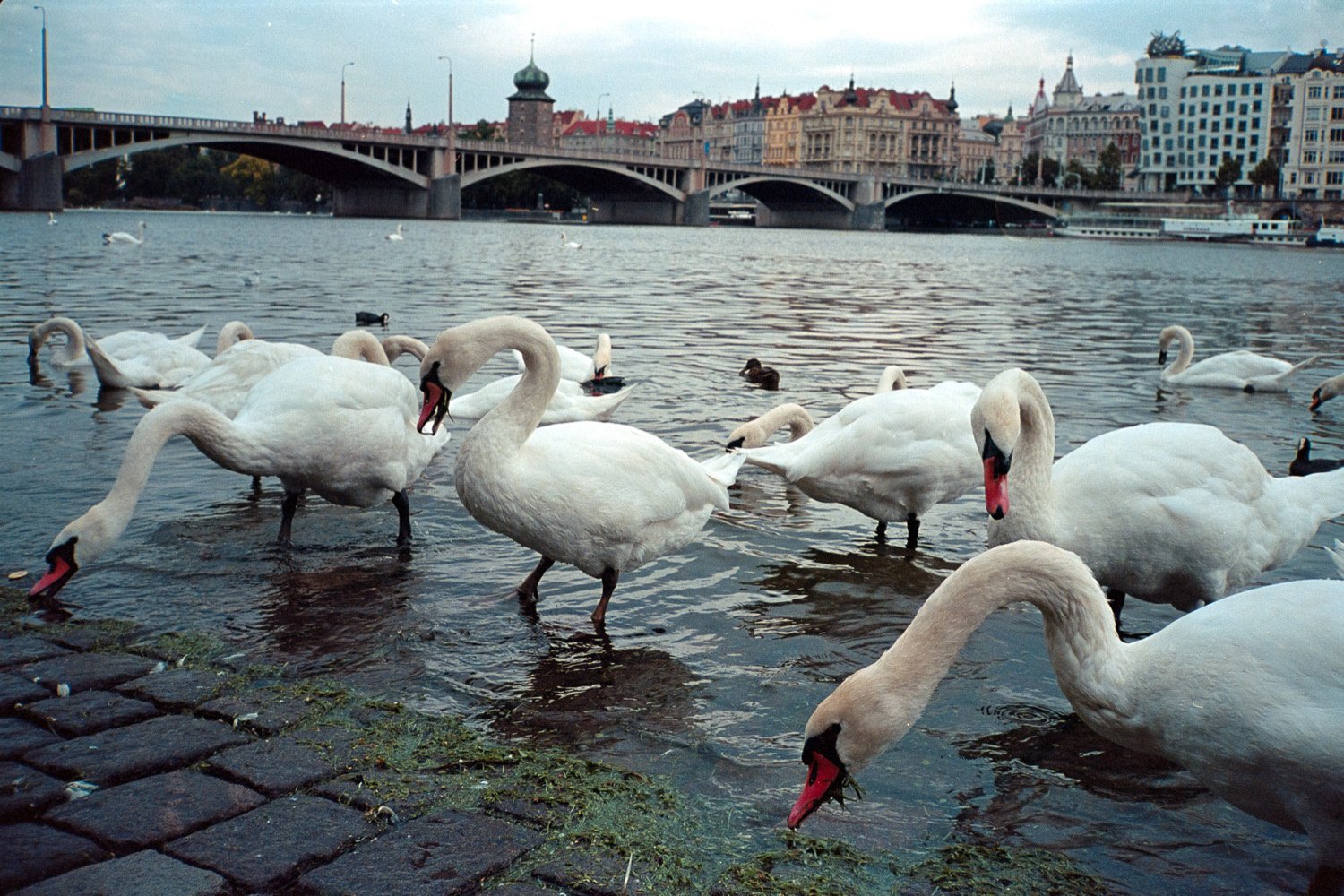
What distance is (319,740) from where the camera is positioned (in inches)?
123

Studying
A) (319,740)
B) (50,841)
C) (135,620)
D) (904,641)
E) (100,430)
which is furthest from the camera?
(100,430)

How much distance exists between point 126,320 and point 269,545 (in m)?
10.1

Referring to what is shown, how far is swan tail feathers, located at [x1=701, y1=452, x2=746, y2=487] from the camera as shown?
5156 mm

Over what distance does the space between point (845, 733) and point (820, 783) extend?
126mm

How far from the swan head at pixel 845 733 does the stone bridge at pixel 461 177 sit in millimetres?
58966

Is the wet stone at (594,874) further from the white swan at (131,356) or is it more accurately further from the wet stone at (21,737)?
the white swan at (131,356)

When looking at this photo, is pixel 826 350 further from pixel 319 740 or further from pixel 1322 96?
pixel 1322 96

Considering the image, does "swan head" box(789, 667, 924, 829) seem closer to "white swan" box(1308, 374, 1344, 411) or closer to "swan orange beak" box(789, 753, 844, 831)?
"swan orange beak" box(789, 753, 844, 831)

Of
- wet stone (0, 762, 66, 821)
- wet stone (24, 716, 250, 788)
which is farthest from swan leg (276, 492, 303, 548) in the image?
wet stone (0, 762, 66, 821)

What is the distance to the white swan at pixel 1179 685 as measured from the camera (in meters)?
2.58

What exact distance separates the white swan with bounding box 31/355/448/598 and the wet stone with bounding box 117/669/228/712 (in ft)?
3.40

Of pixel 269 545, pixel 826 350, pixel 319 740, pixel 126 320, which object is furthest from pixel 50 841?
pixel 126 320

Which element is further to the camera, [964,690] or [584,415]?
[584,415]

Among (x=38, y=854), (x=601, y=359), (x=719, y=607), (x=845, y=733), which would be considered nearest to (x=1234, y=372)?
(x=601, y=359)
